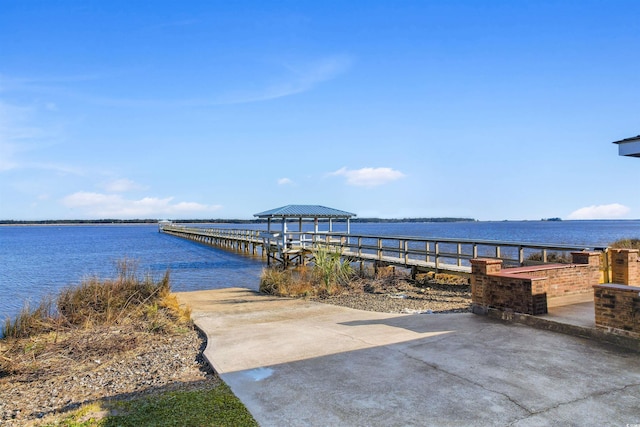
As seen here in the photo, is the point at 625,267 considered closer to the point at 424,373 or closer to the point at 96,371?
the point at 424,373

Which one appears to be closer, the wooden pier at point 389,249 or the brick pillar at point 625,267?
the brick pillar at point 625,267

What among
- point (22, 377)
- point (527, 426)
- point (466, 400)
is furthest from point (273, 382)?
point (22, 377)

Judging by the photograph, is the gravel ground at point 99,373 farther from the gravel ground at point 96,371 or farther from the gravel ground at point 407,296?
the gravel ground at point 407,296

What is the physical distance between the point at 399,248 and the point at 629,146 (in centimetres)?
1174

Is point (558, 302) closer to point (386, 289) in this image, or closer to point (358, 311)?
point (358, 311)

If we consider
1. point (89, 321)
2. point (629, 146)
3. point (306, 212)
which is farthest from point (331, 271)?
point (306, 212)

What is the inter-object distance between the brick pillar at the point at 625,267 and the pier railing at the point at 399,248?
0.80ft

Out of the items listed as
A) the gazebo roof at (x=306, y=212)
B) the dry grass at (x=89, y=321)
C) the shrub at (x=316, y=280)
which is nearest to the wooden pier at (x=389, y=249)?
the shrub at (x=316, y=280)

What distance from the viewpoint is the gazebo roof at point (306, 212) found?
27.5 m

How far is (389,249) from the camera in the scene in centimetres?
1816

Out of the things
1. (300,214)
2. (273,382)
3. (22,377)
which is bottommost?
(22,377)

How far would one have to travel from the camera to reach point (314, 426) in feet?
13.5

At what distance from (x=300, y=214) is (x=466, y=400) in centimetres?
2312

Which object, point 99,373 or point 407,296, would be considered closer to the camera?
point 99,373
